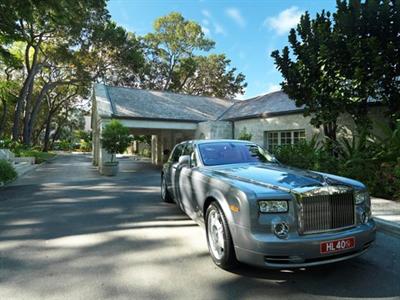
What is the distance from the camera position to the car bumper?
10.6ft

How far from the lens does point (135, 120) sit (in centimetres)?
1823

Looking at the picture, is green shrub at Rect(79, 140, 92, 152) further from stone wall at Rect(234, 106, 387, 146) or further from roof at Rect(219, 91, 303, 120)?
stone wall at Rect(234, 106, 387, 146)

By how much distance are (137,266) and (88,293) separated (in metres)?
0.84

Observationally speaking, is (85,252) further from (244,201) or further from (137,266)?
(244,201)

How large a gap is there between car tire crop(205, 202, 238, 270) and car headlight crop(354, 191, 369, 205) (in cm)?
165

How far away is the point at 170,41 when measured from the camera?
132 ft

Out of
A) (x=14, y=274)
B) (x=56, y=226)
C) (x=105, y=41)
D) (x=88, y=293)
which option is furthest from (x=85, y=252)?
(x=105, y=41)

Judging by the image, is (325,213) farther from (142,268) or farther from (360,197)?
(142,268)

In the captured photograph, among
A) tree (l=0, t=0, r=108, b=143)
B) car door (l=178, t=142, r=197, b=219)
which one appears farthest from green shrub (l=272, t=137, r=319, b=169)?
tree (l=0, t=0, r=108, b=143)

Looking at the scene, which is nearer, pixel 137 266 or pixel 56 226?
pixel 137 266

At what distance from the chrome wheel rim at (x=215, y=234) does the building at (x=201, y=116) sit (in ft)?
27.7

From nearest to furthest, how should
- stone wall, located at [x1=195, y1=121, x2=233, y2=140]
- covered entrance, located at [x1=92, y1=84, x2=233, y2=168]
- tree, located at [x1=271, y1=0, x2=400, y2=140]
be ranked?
tree, located at [x1=271, y1=0, x2=400, y2=140], covered entrance, located at [x1=92, y1=84, x2=233, y2=168], stone wall, located at [x1=195, y1=121, x2=233, y2=140]

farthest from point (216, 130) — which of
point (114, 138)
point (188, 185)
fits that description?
point (188, 185)

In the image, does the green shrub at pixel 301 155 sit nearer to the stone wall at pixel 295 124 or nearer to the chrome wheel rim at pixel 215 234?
the stone wall at pixel 295 124
